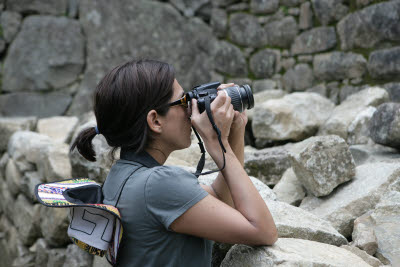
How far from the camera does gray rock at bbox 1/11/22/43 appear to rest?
168 inches

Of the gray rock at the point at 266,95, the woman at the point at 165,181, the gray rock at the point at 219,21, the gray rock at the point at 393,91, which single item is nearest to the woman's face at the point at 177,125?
the woman at the point at 165,181

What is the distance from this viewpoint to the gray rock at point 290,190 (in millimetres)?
1905

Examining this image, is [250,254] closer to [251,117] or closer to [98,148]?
[98,148]

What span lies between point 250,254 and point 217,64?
3.15 m

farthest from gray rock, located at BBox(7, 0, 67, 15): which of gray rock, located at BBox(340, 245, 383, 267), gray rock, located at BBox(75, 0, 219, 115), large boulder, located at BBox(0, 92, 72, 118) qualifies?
gray rock, located at BBox(340, 245, 383, 267)

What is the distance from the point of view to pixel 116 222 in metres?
1.08

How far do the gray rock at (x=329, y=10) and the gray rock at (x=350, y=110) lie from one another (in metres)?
0.71

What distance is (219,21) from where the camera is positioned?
4.06m

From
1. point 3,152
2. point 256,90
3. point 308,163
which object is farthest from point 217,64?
point 308,163

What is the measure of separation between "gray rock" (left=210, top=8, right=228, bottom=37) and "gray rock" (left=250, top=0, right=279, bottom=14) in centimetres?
36

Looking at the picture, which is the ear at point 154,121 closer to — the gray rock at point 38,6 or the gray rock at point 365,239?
the gray rock at point 365,239

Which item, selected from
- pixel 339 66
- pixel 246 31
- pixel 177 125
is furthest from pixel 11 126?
pixel 177 125

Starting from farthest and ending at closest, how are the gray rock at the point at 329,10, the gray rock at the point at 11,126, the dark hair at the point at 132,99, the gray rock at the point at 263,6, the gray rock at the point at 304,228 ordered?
the gray rock at the point at 11,126 < the gray rock at the point at 263,6 < the gray rock at the point at 329,10 < the gray rock at the point at 304,228 < the dark hair at the point at 132,99

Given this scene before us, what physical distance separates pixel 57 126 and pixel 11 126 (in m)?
0.41
